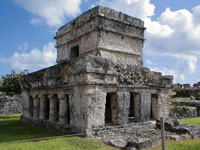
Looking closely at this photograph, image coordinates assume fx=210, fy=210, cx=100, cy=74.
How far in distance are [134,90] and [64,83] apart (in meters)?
2.85

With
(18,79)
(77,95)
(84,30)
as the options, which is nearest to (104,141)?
(77,95)

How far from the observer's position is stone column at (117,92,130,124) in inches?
313

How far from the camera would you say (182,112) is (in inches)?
551

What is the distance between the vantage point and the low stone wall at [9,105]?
770 inches

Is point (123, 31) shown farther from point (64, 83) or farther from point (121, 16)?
point (64, 83)

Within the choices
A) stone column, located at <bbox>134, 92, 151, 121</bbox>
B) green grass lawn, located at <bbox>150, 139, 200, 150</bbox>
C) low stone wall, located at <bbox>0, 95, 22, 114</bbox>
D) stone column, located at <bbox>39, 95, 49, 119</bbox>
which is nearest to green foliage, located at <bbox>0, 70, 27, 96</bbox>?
low stone wall, located at <bbox>0, 95, 22, 114</bbox>

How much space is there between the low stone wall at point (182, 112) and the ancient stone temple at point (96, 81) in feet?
14.3

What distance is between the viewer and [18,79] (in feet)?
52.9

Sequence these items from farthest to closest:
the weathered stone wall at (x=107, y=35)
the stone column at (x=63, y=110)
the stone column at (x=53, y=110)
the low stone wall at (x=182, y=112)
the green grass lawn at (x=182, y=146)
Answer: the low stone wall at (x=182, y=112) < the weathered stone wall at (x=107, y=35) < the stone column at (x=53, y=110) < the stone column at (x=63, y=110) < the green grass lawn at (x=182, y=146)

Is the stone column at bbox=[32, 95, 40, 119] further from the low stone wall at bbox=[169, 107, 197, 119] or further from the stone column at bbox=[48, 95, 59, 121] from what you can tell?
the low stone wall at bbox=[169, 107, 197, 119]

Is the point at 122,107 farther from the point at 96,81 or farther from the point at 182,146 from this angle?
the point at 182,146

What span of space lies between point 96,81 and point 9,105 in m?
15.6

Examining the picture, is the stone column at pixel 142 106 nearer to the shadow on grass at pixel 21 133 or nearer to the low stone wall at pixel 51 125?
the low stone wall at pixel 51 125

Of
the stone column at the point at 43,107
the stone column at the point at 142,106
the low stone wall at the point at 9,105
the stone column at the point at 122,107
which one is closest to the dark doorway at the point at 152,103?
the stone column at the point at 142,106
